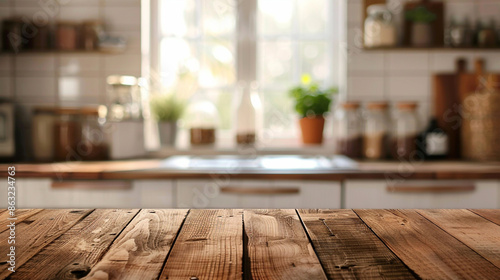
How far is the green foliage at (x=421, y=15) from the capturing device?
2.46 metres

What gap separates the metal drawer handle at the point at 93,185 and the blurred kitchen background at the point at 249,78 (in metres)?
0.38

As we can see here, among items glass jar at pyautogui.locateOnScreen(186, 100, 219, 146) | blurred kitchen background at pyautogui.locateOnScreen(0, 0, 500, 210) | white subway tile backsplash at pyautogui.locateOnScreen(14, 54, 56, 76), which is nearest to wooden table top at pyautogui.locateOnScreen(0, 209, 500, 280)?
blurred kitchen background at pyautogui.locateOnScreen(0, 0, 500, 210)

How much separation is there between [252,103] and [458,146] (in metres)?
1.09

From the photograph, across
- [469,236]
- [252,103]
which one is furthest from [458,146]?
[469,236]

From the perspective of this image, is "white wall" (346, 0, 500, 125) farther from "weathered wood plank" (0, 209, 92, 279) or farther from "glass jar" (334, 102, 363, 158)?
"weathered wood plank" (0, 209, 92, 279)

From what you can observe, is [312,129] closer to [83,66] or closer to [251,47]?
[251,47]

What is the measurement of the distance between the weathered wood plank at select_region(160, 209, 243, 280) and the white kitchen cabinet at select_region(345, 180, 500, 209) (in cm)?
105

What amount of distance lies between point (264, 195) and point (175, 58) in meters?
1.13

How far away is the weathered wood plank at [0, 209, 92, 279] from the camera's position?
674 millimetres

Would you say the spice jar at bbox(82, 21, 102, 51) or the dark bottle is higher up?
the spice jar at bbox(82, 21, 102, 51)

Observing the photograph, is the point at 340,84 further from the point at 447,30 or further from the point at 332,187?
the point at 332,187

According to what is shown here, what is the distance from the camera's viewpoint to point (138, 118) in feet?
7.93

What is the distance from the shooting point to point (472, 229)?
2.82ft

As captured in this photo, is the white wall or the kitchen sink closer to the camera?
the kitchen sink
